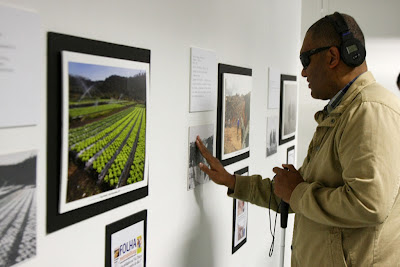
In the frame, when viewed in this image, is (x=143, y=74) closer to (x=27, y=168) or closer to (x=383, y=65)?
(x=27, y=168)

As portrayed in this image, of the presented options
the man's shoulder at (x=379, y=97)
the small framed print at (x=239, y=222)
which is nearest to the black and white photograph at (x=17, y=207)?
the man's shoulder at (x=379, y=97)

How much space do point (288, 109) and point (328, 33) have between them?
161cm

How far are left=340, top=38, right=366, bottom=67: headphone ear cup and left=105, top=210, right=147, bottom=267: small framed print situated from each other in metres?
0.95

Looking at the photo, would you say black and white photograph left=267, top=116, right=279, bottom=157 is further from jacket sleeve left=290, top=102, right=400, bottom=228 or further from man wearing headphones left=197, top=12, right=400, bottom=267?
jacket sleeve left=290, top=102, right=400, bottom=228

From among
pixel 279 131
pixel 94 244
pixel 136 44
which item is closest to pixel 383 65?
pixel 279 131

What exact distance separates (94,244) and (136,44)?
2.08ft

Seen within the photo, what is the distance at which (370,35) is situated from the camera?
166 inches

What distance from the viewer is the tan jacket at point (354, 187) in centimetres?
130

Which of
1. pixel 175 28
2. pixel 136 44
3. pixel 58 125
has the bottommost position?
pixel 58 125

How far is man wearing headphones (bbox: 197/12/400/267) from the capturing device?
1303 millimetres

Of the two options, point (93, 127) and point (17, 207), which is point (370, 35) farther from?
point (17, 207)

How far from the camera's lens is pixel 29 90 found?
897 millimetres

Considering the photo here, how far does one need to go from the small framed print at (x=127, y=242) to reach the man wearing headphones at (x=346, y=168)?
594mm

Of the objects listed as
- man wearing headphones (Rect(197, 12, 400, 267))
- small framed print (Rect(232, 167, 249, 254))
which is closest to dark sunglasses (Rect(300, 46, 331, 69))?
man wearing headphones (Rect(197, 12, 400, 267))
